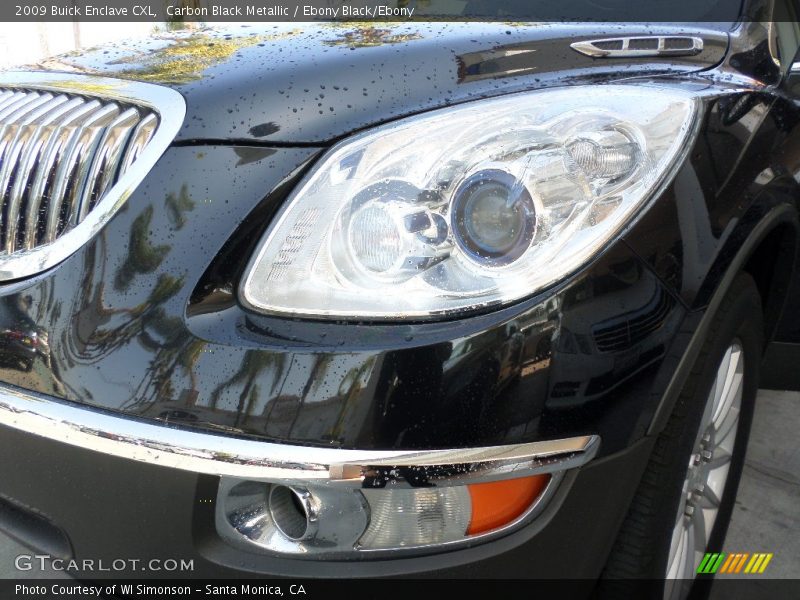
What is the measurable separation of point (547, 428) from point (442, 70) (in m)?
0.64

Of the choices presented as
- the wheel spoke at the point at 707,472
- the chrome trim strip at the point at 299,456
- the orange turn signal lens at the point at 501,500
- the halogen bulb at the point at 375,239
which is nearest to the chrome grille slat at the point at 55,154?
the chrome trim strip at the point at 299,456

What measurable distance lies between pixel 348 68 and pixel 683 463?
2.96ft

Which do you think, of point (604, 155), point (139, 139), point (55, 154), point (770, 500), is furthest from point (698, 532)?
point (55, 154)

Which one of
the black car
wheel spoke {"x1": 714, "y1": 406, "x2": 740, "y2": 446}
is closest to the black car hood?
the black car

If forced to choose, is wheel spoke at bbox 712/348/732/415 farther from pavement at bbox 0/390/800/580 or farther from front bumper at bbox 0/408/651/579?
pavement at bbox 0/390/800/580

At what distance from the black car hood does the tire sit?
511 millimetres

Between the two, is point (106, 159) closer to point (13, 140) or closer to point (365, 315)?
point (13, 140)

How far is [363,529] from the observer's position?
117cm

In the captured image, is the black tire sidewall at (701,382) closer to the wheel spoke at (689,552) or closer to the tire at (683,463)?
the tire at (683,463)

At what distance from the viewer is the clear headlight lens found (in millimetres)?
1167

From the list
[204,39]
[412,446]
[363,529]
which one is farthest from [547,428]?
[204,39]

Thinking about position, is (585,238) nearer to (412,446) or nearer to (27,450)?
(412,446)

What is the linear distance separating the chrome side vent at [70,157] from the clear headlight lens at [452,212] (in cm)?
29

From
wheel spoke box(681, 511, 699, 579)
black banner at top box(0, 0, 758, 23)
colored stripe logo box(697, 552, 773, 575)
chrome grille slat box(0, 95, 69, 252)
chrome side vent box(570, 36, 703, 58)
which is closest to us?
chrome grille slat box(0, 95, 69, 252)
